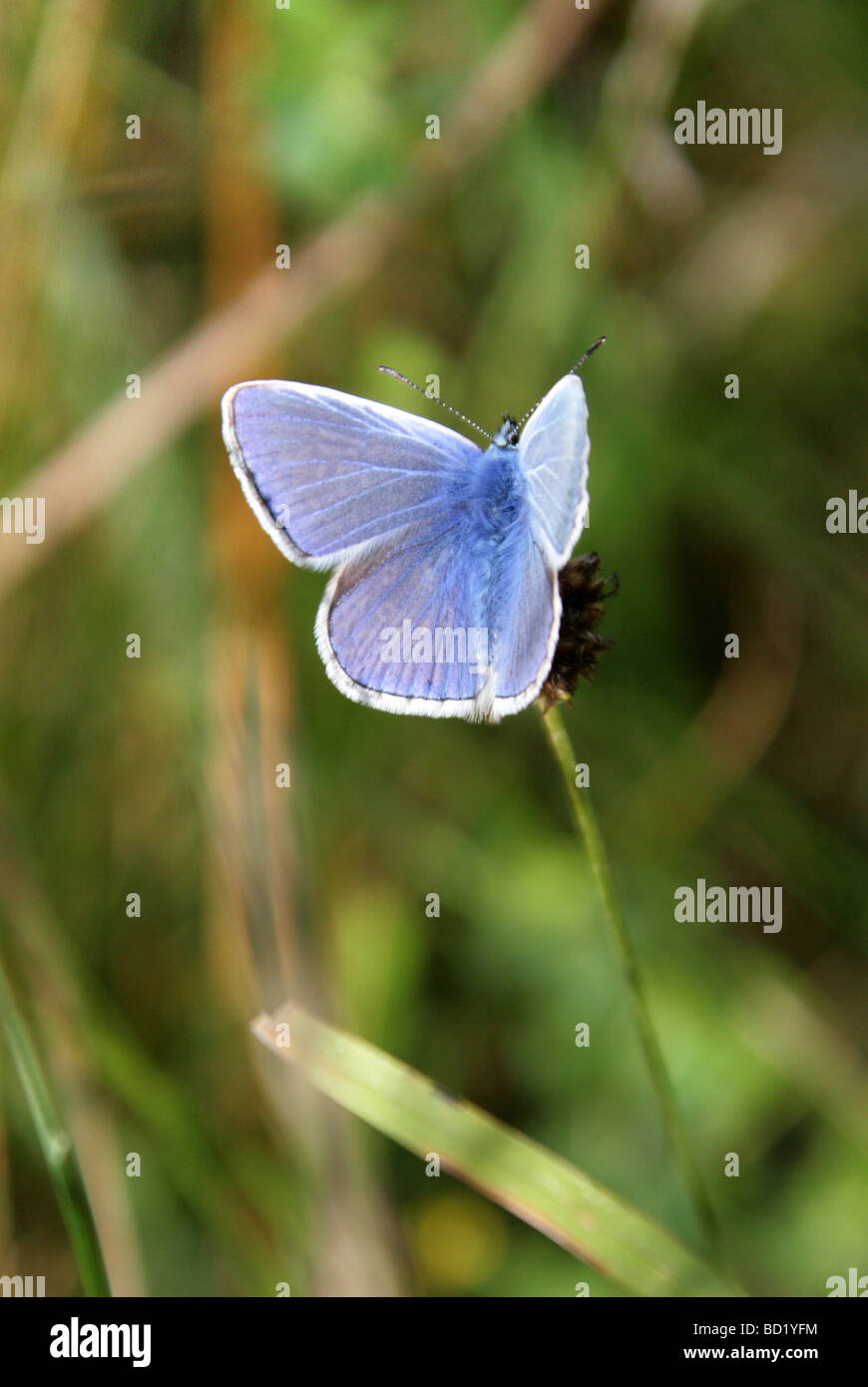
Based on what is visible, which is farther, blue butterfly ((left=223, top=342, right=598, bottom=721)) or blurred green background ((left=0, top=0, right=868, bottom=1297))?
blurred green background ((left=0, top=0, right=868, bottom=1297))

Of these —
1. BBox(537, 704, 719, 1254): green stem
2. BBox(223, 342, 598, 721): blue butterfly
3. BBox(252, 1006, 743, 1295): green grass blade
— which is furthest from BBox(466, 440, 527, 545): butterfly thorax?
BBox(252, 1006, 743, 1295): green grass blade

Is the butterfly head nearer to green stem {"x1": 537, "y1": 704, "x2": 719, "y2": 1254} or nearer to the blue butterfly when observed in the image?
the blue butterfly

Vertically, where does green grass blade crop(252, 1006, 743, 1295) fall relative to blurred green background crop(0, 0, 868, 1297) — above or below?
below

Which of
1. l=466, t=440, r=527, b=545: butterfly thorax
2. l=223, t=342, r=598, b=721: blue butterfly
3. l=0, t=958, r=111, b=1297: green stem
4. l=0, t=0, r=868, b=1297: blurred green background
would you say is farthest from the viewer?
l=0, t=0, r=868, b=1297: blurred green background

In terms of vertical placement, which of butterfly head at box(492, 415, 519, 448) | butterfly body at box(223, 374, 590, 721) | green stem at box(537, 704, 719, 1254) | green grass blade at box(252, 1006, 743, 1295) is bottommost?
green grass blade at box(252, 1006, 743, 1295)

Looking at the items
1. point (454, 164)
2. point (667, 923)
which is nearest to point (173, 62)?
point (454, 164)

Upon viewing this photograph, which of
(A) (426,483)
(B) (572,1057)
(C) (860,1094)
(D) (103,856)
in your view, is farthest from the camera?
(D) (103,856)

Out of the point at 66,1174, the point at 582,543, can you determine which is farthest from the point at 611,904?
the point at 582,543

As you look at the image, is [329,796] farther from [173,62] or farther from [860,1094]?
[173,62]
